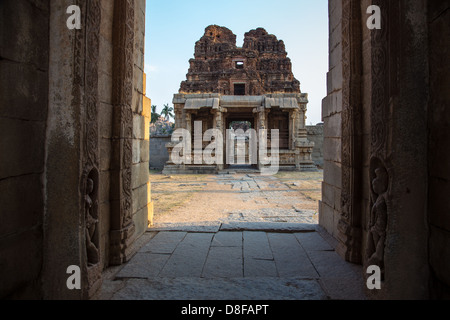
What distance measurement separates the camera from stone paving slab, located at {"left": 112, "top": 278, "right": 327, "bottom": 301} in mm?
2021

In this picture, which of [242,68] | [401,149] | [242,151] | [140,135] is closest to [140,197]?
[140,135]

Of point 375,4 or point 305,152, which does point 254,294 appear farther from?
point 305,152

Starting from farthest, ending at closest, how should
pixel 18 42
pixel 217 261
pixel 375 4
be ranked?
pixel 217 261 < pixel 375 4 < pixel 18 42

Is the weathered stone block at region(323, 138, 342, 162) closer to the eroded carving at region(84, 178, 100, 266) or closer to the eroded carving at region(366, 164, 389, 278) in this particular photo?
the eroded carving at region(366, 164, 389, 278)

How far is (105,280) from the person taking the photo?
228cm

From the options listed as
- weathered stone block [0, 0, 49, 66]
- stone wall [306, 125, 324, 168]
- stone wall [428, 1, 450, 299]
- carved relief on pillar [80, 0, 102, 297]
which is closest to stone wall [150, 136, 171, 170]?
stone wall [306, 125, 324, 168]

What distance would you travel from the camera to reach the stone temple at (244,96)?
14703 mm

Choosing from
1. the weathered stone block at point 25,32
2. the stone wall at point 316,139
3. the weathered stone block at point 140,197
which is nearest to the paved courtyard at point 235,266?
the weathered stone block at point 140,197

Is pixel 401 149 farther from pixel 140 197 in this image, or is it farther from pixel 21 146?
pixel 140 197

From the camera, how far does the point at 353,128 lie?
2.55 metres

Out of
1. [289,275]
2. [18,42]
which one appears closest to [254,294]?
[289,275]

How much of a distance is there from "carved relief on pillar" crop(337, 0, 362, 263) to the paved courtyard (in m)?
0.28

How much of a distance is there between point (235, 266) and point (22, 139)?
207 cm
